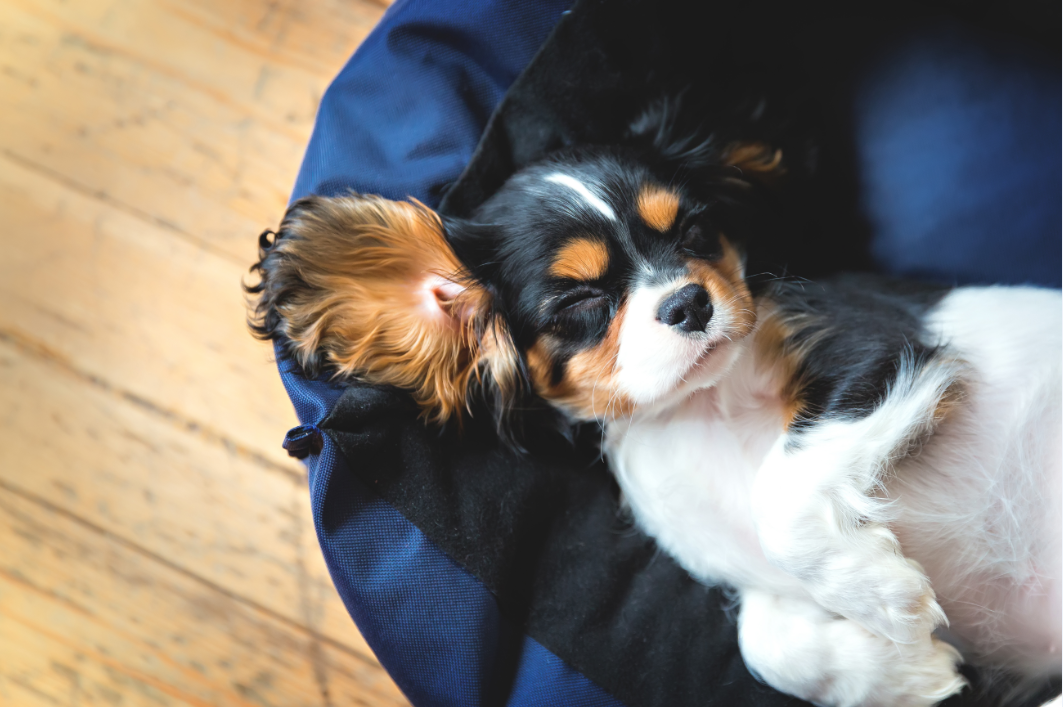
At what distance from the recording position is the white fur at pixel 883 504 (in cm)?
142

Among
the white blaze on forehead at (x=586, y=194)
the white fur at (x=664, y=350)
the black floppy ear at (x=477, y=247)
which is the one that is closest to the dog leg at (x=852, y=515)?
the white fur at (x=664, y=350)

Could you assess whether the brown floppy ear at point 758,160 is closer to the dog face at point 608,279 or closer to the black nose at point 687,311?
the dog face at point 608,279

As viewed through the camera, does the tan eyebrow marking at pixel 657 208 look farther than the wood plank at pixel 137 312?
No

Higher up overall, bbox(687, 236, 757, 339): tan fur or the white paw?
bbox(687, 236, 757, 339): tan fur

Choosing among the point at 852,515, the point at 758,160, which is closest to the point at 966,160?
the point at 758,160

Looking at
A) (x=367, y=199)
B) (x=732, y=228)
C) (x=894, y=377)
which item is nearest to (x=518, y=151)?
(x=367, y=199)

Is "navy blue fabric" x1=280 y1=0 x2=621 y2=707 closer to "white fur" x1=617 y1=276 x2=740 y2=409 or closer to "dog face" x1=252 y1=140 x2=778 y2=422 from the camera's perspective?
"dog face" x1=252 y1=140 x2=778 y2=422

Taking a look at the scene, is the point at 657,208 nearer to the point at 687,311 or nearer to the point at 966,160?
the point at 687,311

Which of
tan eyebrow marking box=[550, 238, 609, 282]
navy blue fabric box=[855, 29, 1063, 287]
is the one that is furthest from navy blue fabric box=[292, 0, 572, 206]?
navy blue fabric box=[855, 29, 1063, 287]

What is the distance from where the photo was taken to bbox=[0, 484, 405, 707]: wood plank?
205cm

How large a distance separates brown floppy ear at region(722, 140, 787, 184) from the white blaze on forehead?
505mm

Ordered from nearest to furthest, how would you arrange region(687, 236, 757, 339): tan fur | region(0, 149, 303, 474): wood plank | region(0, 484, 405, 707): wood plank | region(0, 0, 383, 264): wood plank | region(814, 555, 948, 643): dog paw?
region(814, 555, 948, 643): dog paw < region(687, 236, 757, 339): tan fur < region(0, 484, 405, 707): wood plank < region(0, 149, 303, 474): wood plank < region(0, 0, 383, 264): wood plank

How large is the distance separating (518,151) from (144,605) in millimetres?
1589

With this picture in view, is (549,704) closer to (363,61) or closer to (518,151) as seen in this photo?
(518,151)
